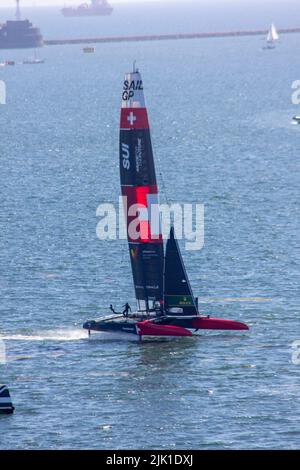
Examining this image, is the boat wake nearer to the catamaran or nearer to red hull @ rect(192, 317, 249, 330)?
the catamaran

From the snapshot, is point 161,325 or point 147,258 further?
point 147,258

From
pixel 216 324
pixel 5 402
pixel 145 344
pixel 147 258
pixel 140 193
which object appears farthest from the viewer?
pixel 147 258

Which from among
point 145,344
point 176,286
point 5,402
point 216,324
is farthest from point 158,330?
point 5,402

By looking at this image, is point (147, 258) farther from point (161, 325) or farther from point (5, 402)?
point (5, 402)

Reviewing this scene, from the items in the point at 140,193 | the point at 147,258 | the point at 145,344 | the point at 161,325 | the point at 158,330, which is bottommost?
the point at 145,344

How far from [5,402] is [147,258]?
1708 cm

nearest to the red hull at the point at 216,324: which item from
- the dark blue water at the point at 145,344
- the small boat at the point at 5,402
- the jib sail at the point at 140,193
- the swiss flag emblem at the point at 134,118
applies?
the dark blue water at the point at 145,344

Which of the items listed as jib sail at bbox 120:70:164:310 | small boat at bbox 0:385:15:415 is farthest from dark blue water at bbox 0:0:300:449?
jib sail at bbox 120:70:164:310

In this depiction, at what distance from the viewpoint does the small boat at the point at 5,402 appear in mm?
67375

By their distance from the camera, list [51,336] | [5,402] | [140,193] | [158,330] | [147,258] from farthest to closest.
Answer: [147,258]
[51,336]
[140,193]
[158,330]
[5,402]

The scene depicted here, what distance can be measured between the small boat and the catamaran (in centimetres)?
1285

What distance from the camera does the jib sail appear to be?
80562mm

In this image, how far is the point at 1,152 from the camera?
18338cm

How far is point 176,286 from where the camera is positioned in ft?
268
